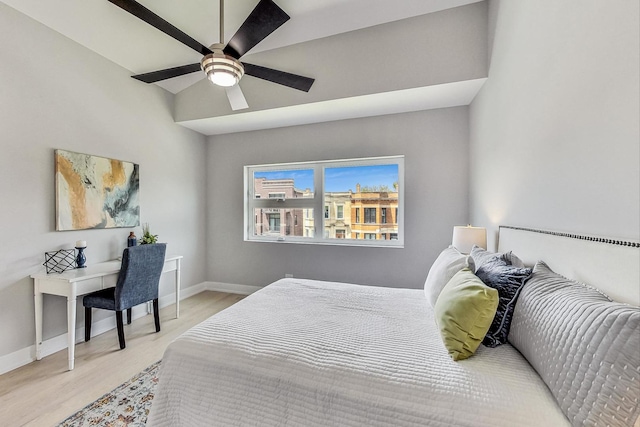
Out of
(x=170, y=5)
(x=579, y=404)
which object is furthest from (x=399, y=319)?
(x=170, y=5)

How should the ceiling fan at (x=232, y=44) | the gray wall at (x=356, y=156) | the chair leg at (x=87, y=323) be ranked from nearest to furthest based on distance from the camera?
1. the ceiling fan at (x=232, y=44)
2. the chair leg at (x=87, y=323)
3. the gray wall at (x=356, y=156)

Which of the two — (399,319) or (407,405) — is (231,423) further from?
(399,319)

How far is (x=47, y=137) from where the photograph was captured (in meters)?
2.37

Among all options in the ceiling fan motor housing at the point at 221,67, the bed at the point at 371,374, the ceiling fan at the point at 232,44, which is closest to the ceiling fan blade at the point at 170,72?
the ceiling fan at the point at 232,44

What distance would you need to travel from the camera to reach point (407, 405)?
3.18 feet

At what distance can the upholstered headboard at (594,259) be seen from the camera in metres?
0.91

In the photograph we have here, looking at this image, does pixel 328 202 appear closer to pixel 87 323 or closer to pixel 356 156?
pixel 356 156

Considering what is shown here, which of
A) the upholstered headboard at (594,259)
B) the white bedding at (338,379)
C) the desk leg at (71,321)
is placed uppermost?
the upholstered headboard at (594,259)

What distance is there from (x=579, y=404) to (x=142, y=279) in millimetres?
2994

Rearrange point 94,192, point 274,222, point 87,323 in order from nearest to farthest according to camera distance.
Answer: point 87,323 → point 94,192 → point 274,222

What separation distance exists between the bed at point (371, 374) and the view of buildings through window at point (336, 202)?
202 cm

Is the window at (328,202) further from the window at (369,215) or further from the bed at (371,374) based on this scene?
the bed at (371,374)

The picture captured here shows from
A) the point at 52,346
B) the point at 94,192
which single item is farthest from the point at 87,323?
the point at 94,192

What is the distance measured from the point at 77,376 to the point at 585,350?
302cm
